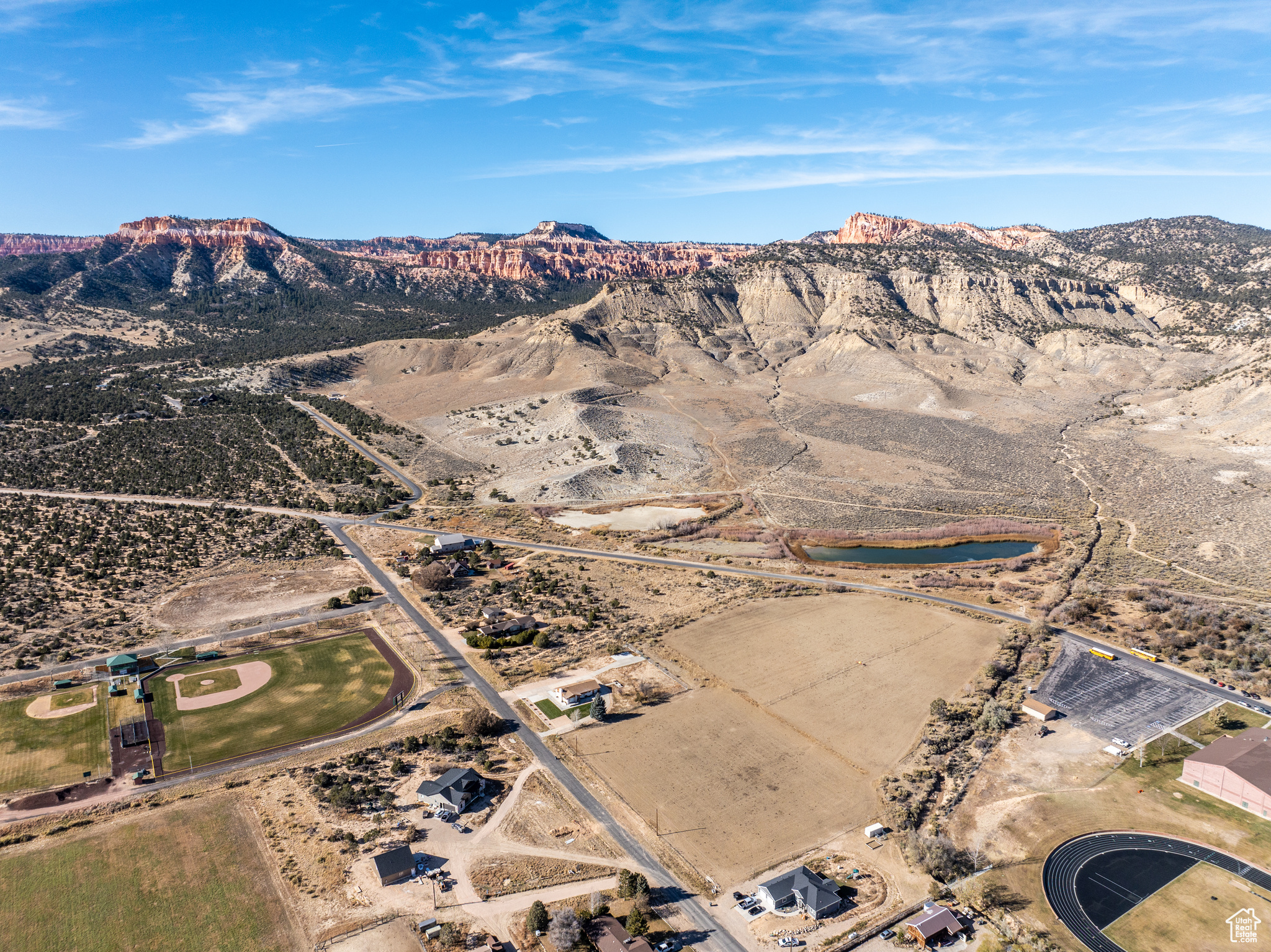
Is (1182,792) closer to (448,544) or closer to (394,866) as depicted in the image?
(394,866)

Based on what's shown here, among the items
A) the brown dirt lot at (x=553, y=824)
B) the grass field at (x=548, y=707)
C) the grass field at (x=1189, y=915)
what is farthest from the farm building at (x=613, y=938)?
the grass field at (x=1189, y=915)

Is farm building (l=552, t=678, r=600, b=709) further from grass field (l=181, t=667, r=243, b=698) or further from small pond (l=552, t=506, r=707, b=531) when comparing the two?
small pond (l=552, t=506, r=707, b=531)

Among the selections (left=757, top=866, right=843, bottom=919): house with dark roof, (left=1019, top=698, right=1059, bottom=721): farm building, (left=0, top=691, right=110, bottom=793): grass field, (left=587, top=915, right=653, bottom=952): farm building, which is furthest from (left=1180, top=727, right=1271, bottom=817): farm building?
(left=0, top=691, right=110, bottom=793): grass field

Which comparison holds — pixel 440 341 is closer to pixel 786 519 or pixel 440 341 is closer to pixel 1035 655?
pixel 786 519

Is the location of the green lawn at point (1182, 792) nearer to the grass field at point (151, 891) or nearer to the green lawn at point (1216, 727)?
the green lawn at point (1216, 727)

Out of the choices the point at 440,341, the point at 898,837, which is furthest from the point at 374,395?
the point at 898,837

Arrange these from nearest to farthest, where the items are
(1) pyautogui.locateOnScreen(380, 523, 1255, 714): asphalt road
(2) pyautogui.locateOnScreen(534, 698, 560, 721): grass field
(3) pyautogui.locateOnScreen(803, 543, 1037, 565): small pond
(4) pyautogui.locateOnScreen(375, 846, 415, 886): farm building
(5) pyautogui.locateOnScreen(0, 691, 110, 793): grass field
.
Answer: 1. (4) pyautogui.locateOnScreen(375, 846, 415, 886): farm building
2. (5) pyautogui.locateOnScreen(0, 691, 110, 793): grass field
3. (2) pyautogui.locateOnScreen(534, 698, 560, 721): grass field
4. (1) pyautogui.locateOnScreen(380, 523, 1255, 714): asphalt road
5. (3) pyautogui.locateOnScreen(803, 543, 1037, 565): small pond

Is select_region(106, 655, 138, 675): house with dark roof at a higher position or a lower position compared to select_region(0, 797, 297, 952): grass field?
higher
